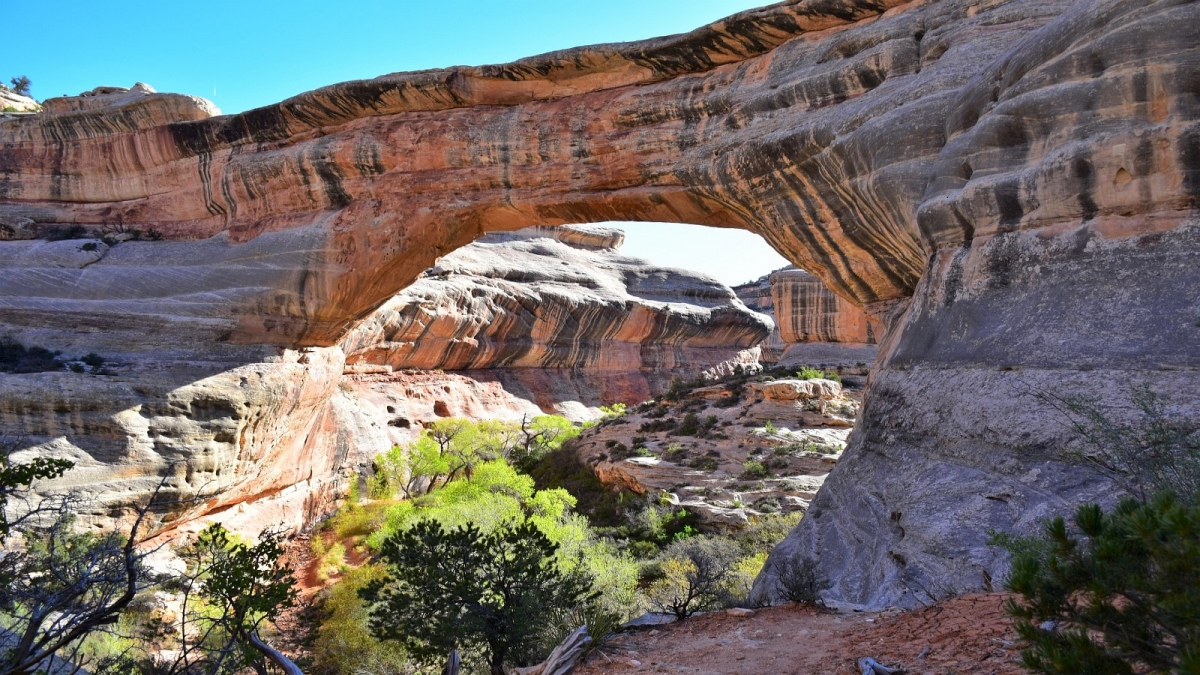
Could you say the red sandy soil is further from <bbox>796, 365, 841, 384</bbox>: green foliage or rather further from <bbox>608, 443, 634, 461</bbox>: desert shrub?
<bbox>796, 365, 841, 384</bbox>: green foliage

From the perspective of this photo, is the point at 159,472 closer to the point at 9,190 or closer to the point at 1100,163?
the point at 9,190

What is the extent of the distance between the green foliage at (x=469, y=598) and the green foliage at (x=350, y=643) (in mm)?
3630

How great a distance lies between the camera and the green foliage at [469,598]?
6926 millimetres

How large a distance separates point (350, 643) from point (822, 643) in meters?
9.91

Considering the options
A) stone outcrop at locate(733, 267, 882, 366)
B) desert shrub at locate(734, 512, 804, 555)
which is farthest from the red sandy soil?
stone outcrop at locate(733, 267, 882, 366)

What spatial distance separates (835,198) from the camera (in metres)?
11.5

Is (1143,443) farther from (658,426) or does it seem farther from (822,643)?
(658,426)

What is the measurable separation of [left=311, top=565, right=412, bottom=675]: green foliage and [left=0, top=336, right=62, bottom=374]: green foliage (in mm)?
7022

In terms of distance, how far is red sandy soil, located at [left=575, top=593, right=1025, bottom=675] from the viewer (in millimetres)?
4348

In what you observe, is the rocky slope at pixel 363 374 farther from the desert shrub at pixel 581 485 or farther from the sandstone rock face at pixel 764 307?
the desert shrub at pixel 581 485

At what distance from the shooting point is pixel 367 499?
2209cm

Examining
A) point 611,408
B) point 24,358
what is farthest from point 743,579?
point 611,408

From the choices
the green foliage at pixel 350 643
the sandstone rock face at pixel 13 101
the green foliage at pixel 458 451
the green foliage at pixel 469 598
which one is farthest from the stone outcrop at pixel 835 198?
the sandstone rock face at pixel 13 101

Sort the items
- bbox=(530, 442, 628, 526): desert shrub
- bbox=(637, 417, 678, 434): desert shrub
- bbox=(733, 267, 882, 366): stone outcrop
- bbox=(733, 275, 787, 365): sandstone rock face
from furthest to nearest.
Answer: bbox=(733, 275, 787, 365): sandstone rock face, bbox=(733, 267, 882, 366): stone outcrop, bbox=(637, 417, 678, 434): desert shrub, bbox=(530, 442, 628, 526): desert shrub
